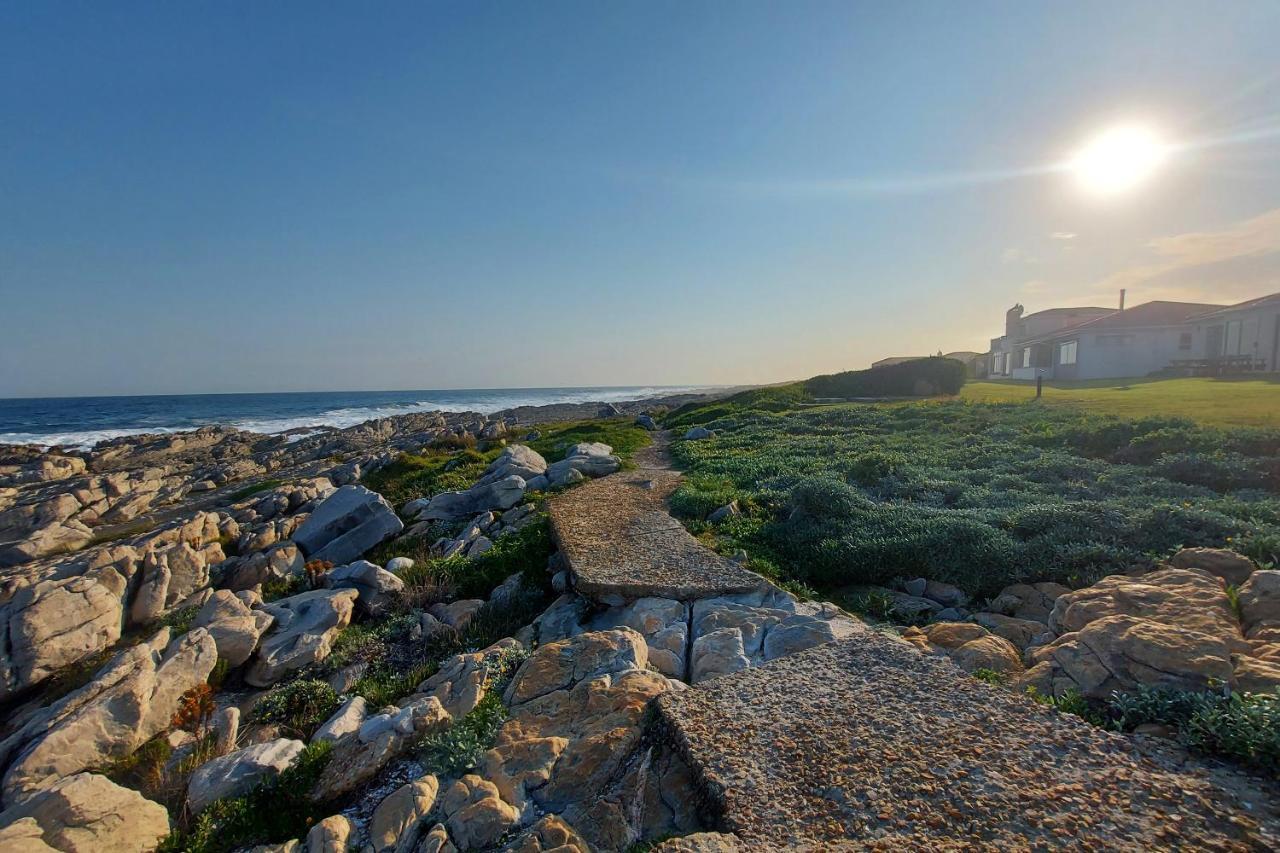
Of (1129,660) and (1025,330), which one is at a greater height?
(1025,330)

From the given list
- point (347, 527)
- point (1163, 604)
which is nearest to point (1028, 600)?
point (1163, 604)

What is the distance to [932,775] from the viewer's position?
3.08m

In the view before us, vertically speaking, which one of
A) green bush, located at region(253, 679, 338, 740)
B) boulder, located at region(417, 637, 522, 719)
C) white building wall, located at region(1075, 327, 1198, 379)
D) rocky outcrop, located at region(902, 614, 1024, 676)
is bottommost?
green bush, located at region(253, 679, 338, 740)

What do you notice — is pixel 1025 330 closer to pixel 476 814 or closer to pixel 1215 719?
pixel 1215 719

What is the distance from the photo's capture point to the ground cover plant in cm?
630

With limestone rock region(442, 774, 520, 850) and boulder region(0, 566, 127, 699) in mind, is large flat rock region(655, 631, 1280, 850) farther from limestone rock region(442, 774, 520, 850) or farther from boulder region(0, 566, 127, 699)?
boulder region(0, 566, 127, 699)

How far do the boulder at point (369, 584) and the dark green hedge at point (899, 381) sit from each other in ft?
90.2

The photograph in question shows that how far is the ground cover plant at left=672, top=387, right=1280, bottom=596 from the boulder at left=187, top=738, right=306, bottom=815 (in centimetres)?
518

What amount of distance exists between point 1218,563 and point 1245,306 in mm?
34389

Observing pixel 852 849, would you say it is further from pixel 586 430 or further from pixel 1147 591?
pixel 586 430

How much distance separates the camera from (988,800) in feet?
9.50

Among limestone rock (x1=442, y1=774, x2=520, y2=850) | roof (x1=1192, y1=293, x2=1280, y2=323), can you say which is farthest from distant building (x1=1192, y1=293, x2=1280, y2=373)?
limestone rock (x1=442, y1=774, x2=520, y2=850)

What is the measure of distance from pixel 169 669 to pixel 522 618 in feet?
11.3

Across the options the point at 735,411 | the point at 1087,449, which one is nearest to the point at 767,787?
the point at 1087,449
